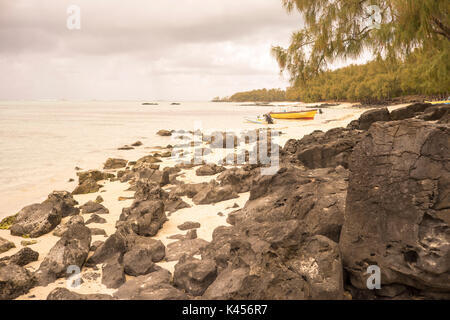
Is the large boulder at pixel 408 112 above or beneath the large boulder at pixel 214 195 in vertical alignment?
above

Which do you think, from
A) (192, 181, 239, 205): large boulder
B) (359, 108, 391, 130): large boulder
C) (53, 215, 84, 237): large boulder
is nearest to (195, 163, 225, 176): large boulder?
(192, 181, 239, 205): large boulder

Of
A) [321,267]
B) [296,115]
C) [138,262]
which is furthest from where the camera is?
[296,115]

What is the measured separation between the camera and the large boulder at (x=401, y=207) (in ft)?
9.21

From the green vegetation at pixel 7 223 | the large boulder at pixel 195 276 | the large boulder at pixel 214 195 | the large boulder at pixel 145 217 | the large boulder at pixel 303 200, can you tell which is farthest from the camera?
the large boulder at pixel 214 195

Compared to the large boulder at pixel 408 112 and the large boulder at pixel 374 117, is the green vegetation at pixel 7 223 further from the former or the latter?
the large boulder at pixel 408 112

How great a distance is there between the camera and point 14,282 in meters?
3.51

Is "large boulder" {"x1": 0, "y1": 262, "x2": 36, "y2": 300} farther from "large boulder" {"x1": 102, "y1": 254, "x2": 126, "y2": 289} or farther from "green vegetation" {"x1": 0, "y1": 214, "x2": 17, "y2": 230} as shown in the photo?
"green vegetation" {"x1": 0, "y1": 214, "x2": 17, "y2": 230}

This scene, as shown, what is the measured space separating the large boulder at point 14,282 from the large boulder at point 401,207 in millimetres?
3614

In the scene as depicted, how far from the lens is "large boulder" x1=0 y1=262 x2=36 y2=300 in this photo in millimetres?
3449

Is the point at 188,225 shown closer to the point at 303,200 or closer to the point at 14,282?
the point at 303,200

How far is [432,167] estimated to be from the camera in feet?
9.82

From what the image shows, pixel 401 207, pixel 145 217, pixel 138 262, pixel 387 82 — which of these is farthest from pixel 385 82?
pixel 138 262

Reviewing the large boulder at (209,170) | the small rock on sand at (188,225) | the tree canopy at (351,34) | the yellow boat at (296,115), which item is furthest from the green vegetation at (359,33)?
the yellow boat at (296,115)

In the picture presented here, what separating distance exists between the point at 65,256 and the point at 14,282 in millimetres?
608
